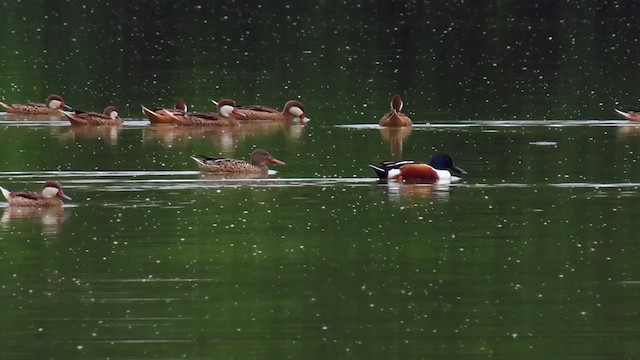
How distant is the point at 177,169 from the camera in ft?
81.3

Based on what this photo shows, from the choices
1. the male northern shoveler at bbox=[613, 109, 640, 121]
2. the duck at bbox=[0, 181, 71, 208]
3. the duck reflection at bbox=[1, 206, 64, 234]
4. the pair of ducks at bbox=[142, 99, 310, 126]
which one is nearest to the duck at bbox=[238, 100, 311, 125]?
the pair of ducks at bbox=[142, 99, 310, 126]

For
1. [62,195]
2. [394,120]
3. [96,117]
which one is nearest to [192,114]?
[96,117]

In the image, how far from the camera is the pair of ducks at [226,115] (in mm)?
31031

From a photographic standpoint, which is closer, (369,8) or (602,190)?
(602,190)

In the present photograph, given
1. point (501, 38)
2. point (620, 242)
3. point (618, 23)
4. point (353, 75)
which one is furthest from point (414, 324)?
point (618, 23)

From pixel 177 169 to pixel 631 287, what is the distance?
9.56m

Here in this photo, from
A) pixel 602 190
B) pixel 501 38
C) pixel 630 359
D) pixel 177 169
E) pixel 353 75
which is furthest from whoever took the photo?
pixel 501 38

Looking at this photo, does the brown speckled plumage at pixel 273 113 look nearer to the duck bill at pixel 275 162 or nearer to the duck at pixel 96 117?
the duck at pixel 96 117

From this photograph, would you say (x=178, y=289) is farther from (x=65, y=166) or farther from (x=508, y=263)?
(x=65, y=166)

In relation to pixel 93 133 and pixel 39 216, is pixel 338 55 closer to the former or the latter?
pixel 93 133

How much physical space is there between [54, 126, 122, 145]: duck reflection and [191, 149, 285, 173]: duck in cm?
441

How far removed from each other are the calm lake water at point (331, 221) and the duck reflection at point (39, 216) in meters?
0.06

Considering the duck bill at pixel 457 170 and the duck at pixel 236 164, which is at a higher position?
the duck at pixel 236 164

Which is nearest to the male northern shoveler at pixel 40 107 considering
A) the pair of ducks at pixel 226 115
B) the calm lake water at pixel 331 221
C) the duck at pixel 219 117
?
the calm lake water at pixel 331 221
